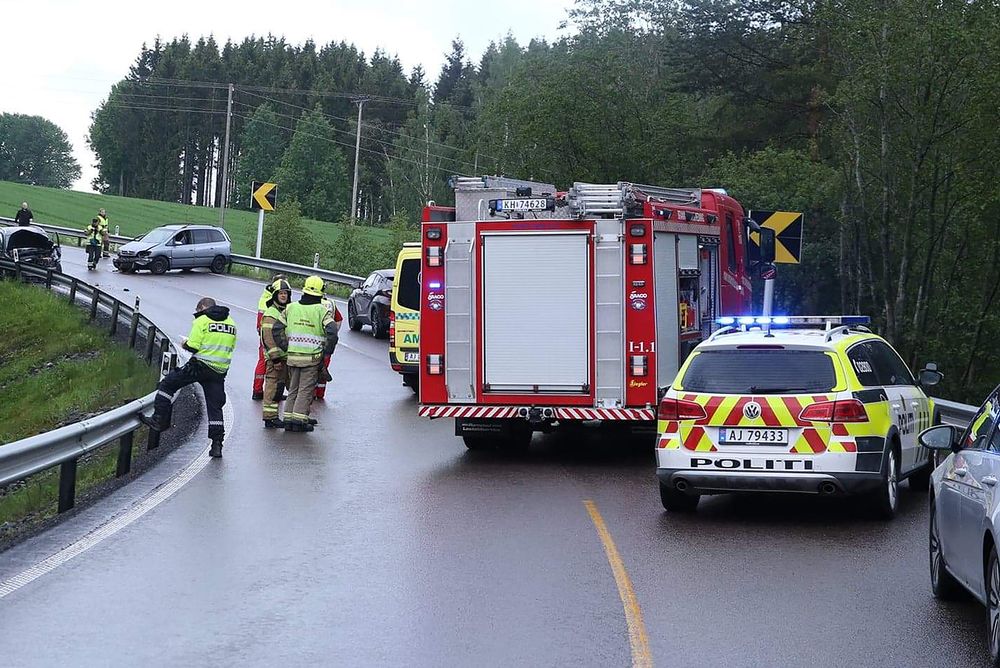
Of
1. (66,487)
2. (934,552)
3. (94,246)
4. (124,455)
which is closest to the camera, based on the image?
(934,552)

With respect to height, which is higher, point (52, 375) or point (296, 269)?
point (296, 269)

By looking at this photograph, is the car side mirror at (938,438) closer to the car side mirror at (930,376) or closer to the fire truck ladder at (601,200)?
the car side mirror at (930,376)

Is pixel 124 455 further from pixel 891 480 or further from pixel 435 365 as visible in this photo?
pixel 891 480

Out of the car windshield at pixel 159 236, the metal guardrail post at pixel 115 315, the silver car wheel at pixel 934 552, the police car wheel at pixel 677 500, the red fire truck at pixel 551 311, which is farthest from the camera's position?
the car windshield at pixel 159 236

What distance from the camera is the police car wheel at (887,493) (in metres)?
11.7

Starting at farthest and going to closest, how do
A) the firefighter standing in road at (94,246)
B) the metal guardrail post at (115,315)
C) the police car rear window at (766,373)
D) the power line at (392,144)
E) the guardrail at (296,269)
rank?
the power line at (392,144), the firefighter standing in road at (94,246), the guardrail at (296,269), the metal guardrail post at (115,315), the police car rear window at (766,373)

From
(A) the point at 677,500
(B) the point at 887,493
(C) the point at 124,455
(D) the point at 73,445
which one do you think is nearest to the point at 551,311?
(A) the point at 677,500

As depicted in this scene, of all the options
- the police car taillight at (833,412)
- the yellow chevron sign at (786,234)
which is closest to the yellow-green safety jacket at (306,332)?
the yellow chevron sign at (786,234)

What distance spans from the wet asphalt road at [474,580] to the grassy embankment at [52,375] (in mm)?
4721

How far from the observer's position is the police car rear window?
1168cm

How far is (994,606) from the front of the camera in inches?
277

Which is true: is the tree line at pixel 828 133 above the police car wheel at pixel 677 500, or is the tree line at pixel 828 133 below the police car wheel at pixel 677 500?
above

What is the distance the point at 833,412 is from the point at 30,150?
587 feet

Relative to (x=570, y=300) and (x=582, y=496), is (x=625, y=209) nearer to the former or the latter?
(x=570, y=300)
